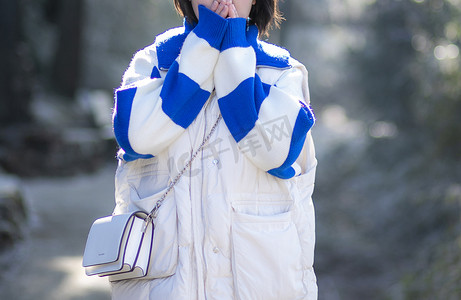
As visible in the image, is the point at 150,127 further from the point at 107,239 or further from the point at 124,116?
the point at 107,239

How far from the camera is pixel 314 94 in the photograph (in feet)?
75.1

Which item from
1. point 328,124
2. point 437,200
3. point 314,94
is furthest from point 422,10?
point 328,124

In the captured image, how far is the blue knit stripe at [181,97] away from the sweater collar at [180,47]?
9 cm

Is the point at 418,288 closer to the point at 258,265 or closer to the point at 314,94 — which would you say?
the point at 258,265

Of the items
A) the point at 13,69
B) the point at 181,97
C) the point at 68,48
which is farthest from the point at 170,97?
the point at 68,48

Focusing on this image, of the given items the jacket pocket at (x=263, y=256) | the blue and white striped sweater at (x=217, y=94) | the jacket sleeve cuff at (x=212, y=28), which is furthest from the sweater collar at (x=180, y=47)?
the jacket pocket at (x=263, y=256)

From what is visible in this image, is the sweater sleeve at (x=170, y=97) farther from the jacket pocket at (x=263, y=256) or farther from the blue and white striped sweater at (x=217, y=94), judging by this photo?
the jacket pocket at (x=263, y=256)

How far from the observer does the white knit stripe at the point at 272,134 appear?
1793mm

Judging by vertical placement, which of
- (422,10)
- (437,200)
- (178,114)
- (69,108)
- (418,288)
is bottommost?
(418,288)

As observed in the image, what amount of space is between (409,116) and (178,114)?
7.91 m

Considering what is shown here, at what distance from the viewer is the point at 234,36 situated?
74.9 inches

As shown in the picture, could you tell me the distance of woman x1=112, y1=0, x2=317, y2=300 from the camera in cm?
179

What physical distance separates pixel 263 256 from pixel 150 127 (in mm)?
535

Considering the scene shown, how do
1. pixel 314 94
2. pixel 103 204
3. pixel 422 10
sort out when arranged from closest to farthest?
pixel 103 204, pixel 422 10, pixel 314 94
